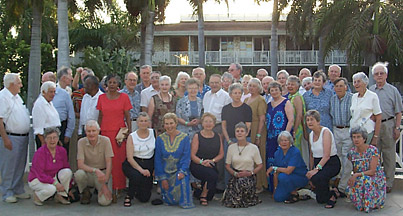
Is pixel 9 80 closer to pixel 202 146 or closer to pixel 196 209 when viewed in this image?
pixel 202 146

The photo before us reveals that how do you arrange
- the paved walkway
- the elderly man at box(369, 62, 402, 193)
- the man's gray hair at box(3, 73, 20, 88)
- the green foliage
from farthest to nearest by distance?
the green foliage
the elderly man at box(369, 62, 402, 193)
the man's gray hair at box(3, 73, 20, 88)
the paved walkway

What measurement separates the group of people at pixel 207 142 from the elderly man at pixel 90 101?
0.05 feet

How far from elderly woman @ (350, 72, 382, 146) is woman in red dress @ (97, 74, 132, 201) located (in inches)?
135

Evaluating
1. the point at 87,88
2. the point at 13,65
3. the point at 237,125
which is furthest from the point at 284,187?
the point at 13,65

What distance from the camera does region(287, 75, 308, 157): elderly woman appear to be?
7117 mm

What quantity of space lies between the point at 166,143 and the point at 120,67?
2163 cm

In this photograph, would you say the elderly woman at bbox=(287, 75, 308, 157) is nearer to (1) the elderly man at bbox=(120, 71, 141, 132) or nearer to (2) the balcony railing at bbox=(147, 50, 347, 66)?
(1) the elderly man at bbox=(120, 71, 141, 132)

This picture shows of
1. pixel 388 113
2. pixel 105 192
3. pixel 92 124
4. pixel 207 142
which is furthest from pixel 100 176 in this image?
pixel 388 113

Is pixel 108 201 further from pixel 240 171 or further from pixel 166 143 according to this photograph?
pixel 240 171

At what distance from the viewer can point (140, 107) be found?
755 cm

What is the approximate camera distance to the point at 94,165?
6625mm

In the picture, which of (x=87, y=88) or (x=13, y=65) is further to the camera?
(x=13, y=65)

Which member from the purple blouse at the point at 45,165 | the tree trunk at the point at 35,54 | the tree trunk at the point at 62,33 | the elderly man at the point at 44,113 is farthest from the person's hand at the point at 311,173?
the tree trunk at the point at 35,54

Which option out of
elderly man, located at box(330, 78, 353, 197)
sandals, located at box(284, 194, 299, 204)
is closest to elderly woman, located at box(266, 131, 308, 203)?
sandals, located at box(284, 194, 299, 204)
